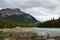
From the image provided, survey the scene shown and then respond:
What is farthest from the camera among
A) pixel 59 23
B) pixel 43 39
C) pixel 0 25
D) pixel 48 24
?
pixel 48 24

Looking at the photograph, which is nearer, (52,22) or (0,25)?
(0,25)

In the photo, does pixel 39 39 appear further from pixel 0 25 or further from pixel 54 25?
pixel 54 25

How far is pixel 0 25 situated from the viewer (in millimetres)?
162125

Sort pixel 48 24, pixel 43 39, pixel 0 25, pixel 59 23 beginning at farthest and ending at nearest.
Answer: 1. pixel 48 24
2. pixel 59 23
3. pixel 0 25
4. pixel 43 39

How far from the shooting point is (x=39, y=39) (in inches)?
1494

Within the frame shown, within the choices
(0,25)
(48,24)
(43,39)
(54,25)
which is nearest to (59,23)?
(54,25)

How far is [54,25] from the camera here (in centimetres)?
18275

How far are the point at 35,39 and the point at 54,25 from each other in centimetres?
14682

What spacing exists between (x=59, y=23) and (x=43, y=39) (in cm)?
14270

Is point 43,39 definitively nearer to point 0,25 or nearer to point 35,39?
point 35,39

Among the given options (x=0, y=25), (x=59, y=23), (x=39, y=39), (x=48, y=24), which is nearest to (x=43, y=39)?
(x=39, y=39)

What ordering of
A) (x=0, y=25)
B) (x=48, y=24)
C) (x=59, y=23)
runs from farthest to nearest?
(x=48, y=24) → (x=59, y=23) → (x=0, y=25)

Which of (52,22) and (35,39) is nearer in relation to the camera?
(35,39)

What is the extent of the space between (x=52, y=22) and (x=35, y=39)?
152257mm
